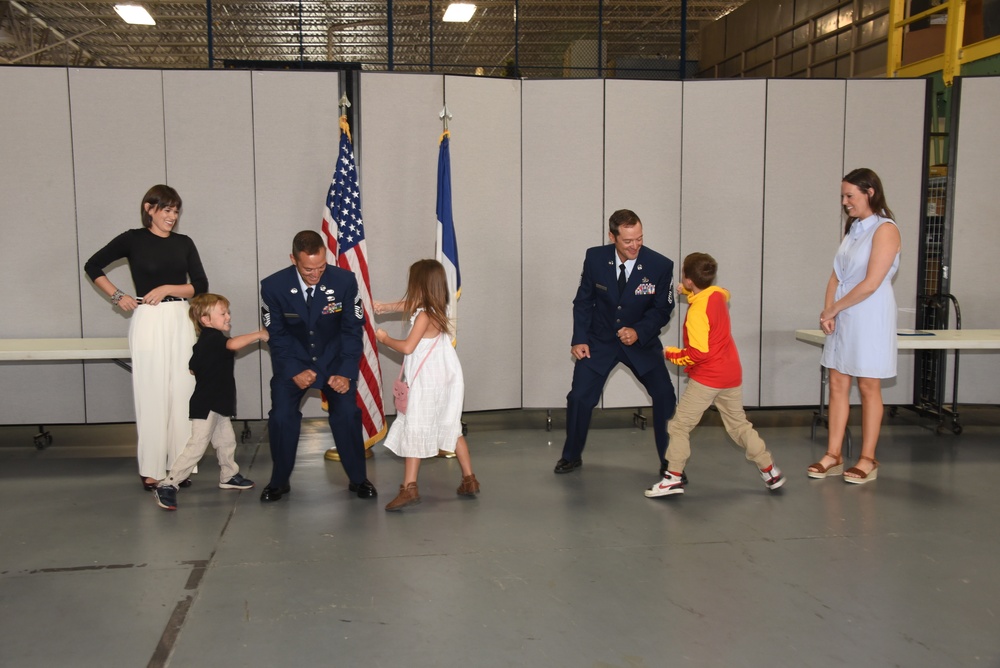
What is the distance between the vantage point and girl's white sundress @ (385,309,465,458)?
4062 millimetres

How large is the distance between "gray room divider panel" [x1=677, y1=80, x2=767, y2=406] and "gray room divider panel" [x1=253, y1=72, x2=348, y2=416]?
106 inches

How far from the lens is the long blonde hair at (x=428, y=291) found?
13.3 feet

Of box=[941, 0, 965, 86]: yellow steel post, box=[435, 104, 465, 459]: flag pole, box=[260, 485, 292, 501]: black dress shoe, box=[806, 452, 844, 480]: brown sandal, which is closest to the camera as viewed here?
box=[260, 485, 292, 501]: black dress shoe

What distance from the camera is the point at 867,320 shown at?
4.40 m

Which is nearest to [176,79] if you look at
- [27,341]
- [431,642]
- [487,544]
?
[27,341]

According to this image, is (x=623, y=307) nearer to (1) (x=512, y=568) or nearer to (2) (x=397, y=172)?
(1) (x=512, y=568)

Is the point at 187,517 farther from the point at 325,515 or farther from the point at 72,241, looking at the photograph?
the point at 72,241

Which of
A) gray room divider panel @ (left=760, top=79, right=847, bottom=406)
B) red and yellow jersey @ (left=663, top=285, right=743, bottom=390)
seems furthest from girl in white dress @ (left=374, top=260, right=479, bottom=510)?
gray room divider panel @ (left=760, top=79, right=847, bottom=406)

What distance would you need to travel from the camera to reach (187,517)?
4016 millimetres

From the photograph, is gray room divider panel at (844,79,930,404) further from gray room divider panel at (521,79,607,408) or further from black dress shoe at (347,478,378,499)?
black dress shoe at (347,478,378,499)

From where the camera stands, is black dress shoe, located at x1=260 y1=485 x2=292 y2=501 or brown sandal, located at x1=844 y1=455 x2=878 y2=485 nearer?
black dress shoe, located at x1=260 y1=485 x2=292 y2=501

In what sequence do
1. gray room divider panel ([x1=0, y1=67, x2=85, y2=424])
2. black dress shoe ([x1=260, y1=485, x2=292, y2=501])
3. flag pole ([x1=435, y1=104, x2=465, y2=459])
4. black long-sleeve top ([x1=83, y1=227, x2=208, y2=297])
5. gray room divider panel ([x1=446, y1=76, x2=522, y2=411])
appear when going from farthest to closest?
gray room divider panel ([x1=446, y1=76, x2=522, y2=411]), gray room divider panel ([x1=0, y1=67, x2=85, y2=424]), flag pole ([x1=435, y1=104, x2=465, y2=459]), black long-sleeve top ([x1=83, y1=227, x2=208, y2=297]), black dress shoe ([x1=260, y1=485, x2=292, y2=501])

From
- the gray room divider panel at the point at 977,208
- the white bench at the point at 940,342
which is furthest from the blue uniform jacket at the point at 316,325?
the gray room divider panel at the point at 977,208

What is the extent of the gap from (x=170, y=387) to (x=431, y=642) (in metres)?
2.42
